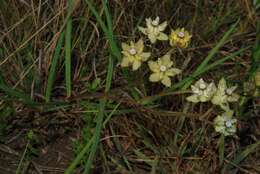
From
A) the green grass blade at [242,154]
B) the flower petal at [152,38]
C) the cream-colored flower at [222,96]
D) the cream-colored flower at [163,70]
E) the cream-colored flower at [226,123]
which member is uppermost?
the flower petal at [152,38]

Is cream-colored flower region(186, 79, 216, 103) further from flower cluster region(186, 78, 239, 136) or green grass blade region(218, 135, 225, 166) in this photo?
green grass blade region(218, 135, 225, 166)

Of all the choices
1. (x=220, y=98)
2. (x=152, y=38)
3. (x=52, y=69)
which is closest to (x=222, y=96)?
(x=220, y=98)

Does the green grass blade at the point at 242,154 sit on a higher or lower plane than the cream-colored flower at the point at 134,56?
lower

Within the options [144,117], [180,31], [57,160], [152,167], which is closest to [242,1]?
[180,31]

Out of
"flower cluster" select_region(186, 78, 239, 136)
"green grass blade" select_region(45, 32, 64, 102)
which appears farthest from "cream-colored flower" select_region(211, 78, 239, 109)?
"green grass blade" select_region(45, 32, 64, 102)

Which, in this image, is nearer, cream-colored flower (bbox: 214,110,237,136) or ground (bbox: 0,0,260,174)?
cream-colored flower (bbox: 214,110,237,136)

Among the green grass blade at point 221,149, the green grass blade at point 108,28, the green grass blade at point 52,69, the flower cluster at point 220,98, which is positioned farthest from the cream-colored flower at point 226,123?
the green grass blade at point 52,69

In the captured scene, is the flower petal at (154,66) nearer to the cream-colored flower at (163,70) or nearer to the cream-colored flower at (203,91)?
the cream-colored flower at (163,70)
